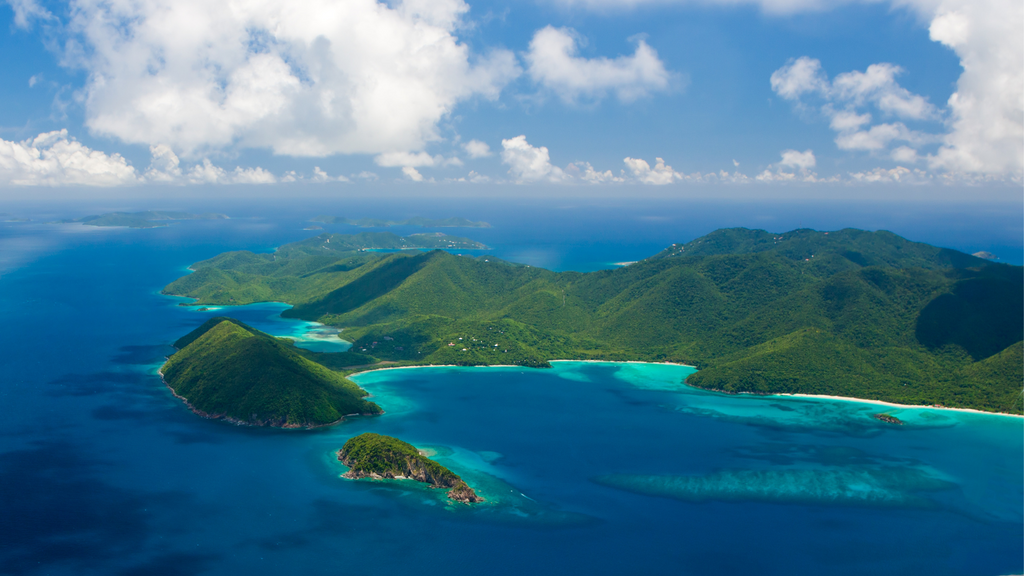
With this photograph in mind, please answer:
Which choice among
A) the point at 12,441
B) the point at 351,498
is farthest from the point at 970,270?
the point at 12,441

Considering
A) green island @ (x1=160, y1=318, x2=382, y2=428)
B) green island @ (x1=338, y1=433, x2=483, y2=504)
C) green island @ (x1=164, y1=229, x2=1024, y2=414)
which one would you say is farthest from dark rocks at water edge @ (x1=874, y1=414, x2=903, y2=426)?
green island @ (x1=160, y1=318, x2=382, y2=428)

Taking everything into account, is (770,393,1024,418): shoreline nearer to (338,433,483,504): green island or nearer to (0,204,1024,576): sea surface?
(0,204,1024,576): sea surface

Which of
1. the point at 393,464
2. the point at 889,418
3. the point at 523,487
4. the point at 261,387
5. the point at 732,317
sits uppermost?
the point at 732,317

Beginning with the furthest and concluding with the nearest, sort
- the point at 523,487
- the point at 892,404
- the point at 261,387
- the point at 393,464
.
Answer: the point at 892,404
the point at 261,387
the point at 393,464
the point at 523,487

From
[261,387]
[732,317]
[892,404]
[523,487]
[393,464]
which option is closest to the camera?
[523,487]

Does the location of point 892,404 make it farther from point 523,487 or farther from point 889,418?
point 523,487

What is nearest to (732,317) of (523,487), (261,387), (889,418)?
(889,418)
